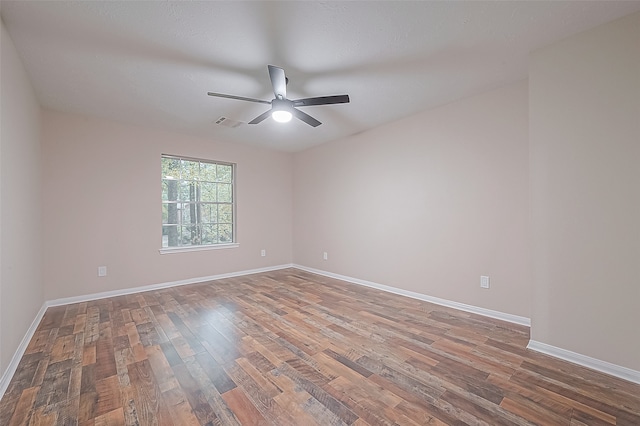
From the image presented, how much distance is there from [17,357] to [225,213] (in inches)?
127

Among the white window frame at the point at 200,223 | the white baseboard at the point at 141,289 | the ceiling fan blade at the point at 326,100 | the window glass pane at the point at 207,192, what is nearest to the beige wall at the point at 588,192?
the ceiling fan blade at the point at 326,100

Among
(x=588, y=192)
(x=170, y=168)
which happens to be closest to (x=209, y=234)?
(x=170, y=168)

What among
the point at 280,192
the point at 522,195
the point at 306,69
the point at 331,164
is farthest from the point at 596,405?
the point at 280,192

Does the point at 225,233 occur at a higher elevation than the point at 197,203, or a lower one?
lower

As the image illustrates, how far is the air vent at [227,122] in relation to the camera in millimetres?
3721

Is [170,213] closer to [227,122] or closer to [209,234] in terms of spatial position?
[209,234]

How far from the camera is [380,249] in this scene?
13.5 ft

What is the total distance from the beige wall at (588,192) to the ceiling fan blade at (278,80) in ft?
6.89

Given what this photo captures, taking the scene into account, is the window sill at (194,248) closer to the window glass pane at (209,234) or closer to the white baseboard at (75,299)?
the window glass pane at (209,234)

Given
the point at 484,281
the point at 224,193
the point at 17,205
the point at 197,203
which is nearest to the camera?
the point at 17,205

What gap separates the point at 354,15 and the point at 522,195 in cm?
235

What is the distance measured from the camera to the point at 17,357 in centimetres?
209

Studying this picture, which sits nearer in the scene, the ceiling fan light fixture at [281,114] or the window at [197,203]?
the ceiling fan light fixture at [281,114]

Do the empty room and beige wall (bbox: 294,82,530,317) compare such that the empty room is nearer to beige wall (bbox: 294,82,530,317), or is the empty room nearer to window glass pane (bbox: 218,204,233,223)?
beige wall (bbox: 294,82,530,317)
